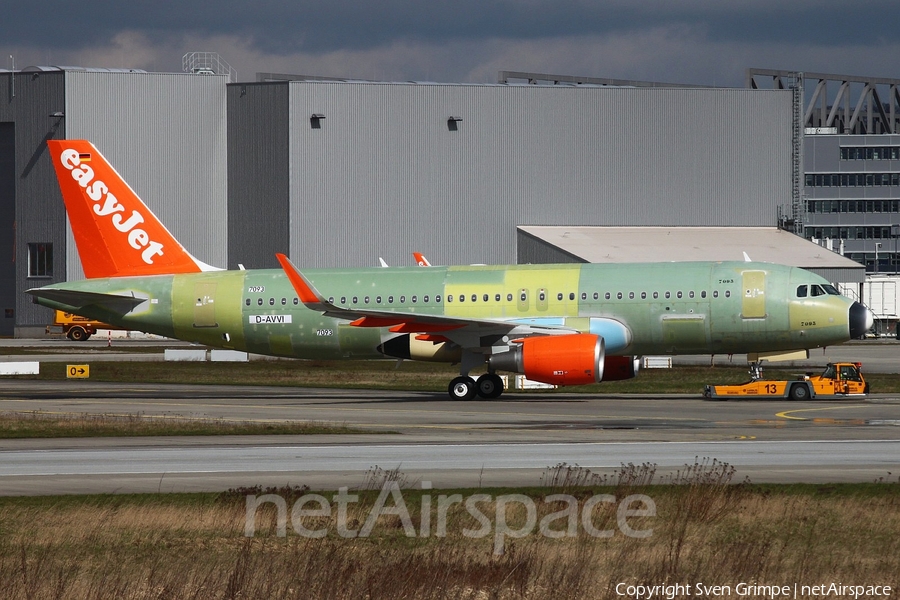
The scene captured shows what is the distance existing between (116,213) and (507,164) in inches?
2265

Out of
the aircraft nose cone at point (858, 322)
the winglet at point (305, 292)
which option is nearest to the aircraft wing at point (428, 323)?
the winglet at point (305, 292)

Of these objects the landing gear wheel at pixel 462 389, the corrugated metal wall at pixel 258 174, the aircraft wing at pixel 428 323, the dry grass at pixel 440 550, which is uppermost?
the corrugated metal wall at pixel 258 174

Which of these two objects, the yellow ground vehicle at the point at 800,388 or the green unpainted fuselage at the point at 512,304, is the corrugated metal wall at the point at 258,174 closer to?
the green unpainted fuselage at the point at 512,304

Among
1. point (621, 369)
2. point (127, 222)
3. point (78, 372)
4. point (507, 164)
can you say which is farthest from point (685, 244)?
point (127, 222)

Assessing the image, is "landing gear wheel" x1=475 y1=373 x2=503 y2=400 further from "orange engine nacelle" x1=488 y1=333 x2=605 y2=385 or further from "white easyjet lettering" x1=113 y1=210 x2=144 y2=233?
"white easyjet lettering" x1=113 y1=210 x2=144 y2=233

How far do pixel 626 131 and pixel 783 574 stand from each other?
9068 cm

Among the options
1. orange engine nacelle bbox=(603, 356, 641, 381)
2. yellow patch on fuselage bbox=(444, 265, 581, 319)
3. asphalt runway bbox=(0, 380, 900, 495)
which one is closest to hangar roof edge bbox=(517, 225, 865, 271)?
yellow patch on fuselage bbox=(444, 265, 581, 319)

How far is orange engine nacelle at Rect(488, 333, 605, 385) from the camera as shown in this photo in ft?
123

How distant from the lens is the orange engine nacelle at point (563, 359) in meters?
37.4

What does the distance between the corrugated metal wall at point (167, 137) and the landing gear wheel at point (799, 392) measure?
68.2 meters

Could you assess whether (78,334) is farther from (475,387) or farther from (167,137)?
(475,387)

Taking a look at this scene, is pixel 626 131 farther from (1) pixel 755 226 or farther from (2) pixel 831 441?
(2) pixel 831 441

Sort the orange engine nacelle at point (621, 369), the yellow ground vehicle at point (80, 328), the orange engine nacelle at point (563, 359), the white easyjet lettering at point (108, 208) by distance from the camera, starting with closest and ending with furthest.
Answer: the orange engine nacelle at point (563, 359), the orange engine nacelle at point (621, 369), the white easyjet lettering at point (108, 208), the yellow ground vehicle at point (80, 328)

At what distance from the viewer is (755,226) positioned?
340ft
